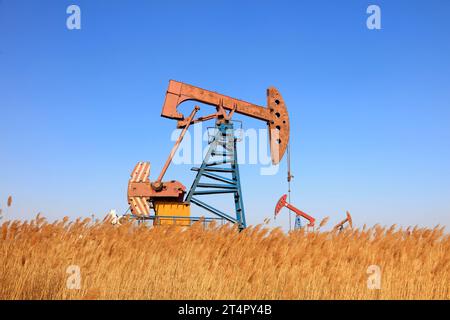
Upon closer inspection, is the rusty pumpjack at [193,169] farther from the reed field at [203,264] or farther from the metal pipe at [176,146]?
the reed field at [203,264]

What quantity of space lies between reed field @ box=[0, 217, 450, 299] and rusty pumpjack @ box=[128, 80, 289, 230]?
8987 millimetres

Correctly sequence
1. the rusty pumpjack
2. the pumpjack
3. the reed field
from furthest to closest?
1. the pumpjack
2. the rusty pumpjack
3. the reed field

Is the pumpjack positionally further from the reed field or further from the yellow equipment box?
the reed field

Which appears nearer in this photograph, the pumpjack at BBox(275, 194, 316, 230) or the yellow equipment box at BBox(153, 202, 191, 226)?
the yellow equipment box at BBox(153, 202, 191, 226)

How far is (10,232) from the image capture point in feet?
17.1

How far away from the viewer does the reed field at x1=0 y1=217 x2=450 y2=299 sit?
15.6ft

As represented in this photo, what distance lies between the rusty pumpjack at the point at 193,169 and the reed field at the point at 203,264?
8987 mm

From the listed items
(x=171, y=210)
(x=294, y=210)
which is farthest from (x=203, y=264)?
(x=294, y=210)

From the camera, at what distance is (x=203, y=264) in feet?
17.2

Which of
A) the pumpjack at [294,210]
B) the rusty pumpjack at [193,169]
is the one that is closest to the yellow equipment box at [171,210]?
the rusty pumpjack at [193,169]

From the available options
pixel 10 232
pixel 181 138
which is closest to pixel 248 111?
pixel 181 138

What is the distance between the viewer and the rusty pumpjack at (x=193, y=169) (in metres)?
15.7

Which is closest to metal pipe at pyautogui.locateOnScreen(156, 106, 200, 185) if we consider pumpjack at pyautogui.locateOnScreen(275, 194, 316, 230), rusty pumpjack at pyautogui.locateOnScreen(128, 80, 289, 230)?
rusty pumpjack at pyautogui.locateOnScreen(128, 80, 289, 230)

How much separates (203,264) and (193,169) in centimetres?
1150
